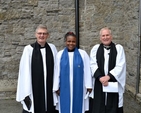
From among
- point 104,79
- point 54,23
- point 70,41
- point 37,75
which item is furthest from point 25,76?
point 54,23

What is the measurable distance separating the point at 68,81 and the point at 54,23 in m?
2.64

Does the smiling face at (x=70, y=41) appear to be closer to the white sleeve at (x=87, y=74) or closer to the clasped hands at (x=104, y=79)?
the white sleeve at (x=87, y=74)

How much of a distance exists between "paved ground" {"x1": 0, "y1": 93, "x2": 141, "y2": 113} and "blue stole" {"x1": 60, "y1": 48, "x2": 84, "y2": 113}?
173 centimetres

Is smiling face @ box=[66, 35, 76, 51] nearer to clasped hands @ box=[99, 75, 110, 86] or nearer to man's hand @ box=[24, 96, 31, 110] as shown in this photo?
clasped hands @ box=[99, 75, 110, 86]

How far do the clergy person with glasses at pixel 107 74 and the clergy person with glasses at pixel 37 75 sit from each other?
0.64m

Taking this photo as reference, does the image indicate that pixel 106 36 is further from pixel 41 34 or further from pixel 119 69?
pixel 41 34

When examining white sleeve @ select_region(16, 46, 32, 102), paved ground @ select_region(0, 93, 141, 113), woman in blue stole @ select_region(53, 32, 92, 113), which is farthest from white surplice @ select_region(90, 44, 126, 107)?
paved ground @ select_region(0, 93, 141, 113)

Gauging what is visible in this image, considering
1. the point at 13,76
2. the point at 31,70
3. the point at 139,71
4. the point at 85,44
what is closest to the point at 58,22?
the point at 85,44

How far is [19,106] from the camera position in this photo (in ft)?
17.5

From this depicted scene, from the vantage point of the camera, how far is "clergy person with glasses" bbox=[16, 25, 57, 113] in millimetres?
3354

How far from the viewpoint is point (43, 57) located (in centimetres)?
341

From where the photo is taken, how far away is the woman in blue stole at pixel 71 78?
3.36 m

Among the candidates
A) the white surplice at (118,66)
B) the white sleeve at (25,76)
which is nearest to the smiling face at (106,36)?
the white surplice at (118,66)

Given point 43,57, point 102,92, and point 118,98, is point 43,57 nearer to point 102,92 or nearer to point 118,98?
point 102,92
